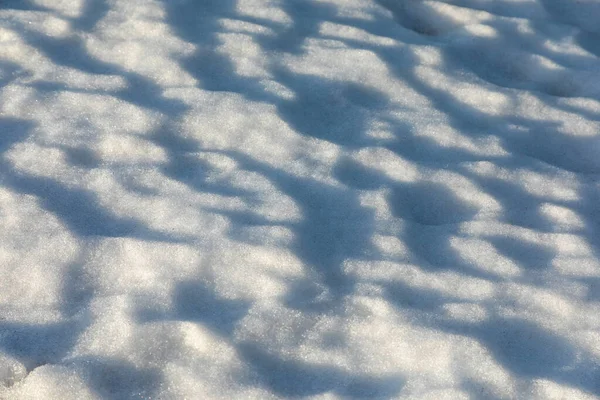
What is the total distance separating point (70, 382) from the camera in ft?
5.20

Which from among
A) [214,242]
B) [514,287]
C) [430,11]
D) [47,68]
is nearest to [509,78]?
[430,11]

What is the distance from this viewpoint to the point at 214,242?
195cm

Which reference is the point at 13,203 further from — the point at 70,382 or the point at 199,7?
the point at 199,7

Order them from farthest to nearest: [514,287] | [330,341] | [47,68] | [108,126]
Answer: [47,68]
[108,126]
[514,287]
[330,341]

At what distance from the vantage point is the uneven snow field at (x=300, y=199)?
1688mm

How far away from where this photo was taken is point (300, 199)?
211 centimetres

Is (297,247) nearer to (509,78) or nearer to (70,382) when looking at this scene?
(70,382)

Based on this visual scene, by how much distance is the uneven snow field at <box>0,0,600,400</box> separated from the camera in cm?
169

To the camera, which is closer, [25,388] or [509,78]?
[25,388]

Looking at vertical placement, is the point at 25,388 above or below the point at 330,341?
below

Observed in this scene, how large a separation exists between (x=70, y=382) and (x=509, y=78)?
2126 millimetres

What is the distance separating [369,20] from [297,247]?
1371 mm

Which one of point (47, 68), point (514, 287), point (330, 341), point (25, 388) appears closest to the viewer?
point (25, 388)

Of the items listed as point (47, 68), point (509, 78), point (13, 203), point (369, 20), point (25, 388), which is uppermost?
point (369, 20)
